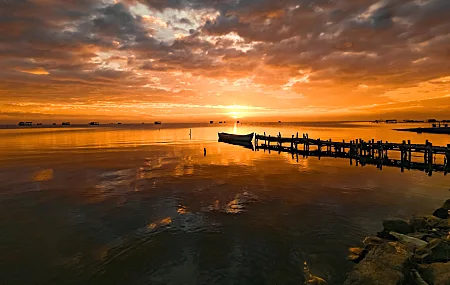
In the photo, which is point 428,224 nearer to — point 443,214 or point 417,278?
point 443,214

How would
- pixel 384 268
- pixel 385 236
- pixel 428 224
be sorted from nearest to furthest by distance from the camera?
pixel 384 268 → pixel 385 236 → pixel 428 224

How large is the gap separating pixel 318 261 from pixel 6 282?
11.8 meters

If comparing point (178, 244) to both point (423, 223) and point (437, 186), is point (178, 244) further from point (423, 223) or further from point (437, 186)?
point (437, 186)

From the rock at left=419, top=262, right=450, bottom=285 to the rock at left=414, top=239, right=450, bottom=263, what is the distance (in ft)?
2.08

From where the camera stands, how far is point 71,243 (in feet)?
39.3

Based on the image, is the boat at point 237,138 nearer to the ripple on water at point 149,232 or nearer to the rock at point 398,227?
the ripple on water at point 149,232

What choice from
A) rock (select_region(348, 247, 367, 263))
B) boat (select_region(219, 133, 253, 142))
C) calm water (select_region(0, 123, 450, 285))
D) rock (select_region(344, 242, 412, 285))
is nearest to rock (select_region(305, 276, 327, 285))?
calm water (select_region(0, 123, 450, 285))

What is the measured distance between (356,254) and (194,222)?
26.9 ft

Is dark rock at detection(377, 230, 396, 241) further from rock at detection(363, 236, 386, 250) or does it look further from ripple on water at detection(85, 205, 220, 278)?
ripple on water at detection(85, 205, 220, 278)

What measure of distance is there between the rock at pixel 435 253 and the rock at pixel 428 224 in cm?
326

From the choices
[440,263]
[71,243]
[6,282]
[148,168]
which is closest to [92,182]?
[148,168]

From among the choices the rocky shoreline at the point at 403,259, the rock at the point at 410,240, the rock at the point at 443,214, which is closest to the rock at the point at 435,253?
the rocky shoreline at the point at 403,259

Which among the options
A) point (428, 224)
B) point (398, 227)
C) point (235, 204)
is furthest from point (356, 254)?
point (235, 204)

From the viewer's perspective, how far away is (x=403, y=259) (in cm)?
854
